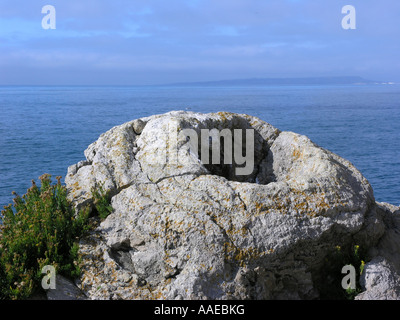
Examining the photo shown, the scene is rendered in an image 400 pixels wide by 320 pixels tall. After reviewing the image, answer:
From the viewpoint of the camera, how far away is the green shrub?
834cm

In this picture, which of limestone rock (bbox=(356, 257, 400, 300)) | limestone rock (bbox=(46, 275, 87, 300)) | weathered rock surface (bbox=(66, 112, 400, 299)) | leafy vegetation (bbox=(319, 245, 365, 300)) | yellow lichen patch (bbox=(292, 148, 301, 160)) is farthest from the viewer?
yellow lichen patch (bbox=(292, 148, 301, 160))

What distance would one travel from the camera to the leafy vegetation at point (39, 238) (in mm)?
8367

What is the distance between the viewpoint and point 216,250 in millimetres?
8625

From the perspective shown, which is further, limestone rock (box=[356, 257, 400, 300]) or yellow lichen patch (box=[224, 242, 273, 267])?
limestone rock (box=[356, 257, 400, 300])

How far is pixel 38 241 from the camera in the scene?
916cm

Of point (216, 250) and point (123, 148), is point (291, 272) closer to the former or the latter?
point (216, 250)

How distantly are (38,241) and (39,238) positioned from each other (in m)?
0.07

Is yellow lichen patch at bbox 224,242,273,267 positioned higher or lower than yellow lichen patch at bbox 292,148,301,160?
lower

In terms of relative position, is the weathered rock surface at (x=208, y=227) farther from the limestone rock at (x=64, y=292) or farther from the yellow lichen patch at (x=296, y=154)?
the yellow lichen patch at (x=296, y=154)

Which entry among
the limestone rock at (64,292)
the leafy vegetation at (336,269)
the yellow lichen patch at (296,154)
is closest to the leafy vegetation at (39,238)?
the limestone rock at (64,292)

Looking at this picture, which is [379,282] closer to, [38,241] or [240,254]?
[240,254]

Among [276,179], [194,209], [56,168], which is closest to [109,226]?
[194,209]

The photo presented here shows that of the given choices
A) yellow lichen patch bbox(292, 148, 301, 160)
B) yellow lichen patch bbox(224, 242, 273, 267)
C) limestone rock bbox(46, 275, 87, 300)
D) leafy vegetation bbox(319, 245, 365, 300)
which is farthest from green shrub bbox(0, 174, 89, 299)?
yellow lichen patch bbox(292, 148, 301, 160)

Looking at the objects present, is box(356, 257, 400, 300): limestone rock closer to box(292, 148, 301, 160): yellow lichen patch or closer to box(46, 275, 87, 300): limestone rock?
box(292, 148, 301, 160): yellow lichen patch
